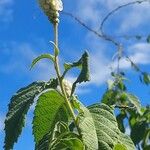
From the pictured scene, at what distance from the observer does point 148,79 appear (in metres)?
5.43

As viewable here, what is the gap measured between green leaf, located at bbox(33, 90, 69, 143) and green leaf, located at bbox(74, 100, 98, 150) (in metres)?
0.06

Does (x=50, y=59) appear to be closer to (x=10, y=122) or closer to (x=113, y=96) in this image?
(x=10, y=122)

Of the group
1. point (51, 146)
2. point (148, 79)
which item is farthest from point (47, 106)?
point (148, 79)

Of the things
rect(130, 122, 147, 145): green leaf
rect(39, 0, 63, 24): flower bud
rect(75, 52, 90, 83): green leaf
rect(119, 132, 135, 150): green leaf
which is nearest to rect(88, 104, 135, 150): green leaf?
rect(119, 132, 135, 150): green leaf

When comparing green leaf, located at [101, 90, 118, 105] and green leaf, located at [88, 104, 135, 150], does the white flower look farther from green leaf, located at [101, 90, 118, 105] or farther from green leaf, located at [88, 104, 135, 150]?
green leaf, located at [101, 90, 118, 105]

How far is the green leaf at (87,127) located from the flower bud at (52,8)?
0.22m

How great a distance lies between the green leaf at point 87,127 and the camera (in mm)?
1421

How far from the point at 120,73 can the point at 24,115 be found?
437 centimetres

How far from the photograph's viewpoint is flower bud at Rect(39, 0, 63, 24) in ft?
4.79

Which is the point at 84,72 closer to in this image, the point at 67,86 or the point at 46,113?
the point at 67,86

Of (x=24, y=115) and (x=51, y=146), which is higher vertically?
(x=24, y=115)

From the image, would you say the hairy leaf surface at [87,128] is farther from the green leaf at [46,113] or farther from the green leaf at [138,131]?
the green leaf at [138,131]

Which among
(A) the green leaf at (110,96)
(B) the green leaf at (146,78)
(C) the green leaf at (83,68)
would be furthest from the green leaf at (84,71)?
(B) the green leaf at (146,78)

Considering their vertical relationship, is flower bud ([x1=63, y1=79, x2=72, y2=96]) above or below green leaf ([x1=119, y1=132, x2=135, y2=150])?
above
